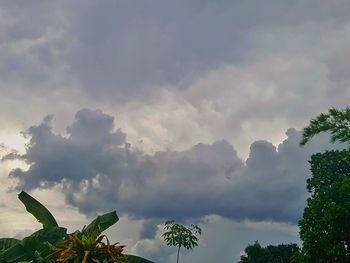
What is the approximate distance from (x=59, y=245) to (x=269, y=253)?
5636 cm

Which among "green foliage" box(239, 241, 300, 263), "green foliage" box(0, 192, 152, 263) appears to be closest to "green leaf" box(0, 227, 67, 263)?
"green foliage" box(0, 192, 152, 263)

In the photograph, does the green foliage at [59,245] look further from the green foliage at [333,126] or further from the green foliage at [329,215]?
the green foliage at [329,215]

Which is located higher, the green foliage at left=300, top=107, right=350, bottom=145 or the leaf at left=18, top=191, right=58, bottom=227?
the green foliage at left=300, top=107, right=350, bottom=145

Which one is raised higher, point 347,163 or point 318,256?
point 347,163

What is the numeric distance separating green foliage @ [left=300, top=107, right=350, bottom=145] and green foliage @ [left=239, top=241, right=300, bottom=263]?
1564 inches

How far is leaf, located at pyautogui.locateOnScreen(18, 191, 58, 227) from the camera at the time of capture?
2345 cm

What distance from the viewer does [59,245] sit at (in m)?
16.8

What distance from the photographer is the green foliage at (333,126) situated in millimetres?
29672

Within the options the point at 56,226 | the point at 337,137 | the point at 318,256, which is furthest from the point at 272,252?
the point at 56,226

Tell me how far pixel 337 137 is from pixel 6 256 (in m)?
17.8

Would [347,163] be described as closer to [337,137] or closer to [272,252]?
[337,137]

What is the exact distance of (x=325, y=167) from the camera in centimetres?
4566

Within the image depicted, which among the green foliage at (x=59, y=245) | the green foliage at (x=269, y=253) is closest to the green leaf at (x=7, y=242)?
the green foliage at (x=59, y=245)

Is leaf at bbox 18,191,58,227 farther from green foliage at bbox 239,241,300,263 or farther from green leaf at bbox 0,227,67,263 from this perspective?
green foliage at bbox 239,241,300,263
